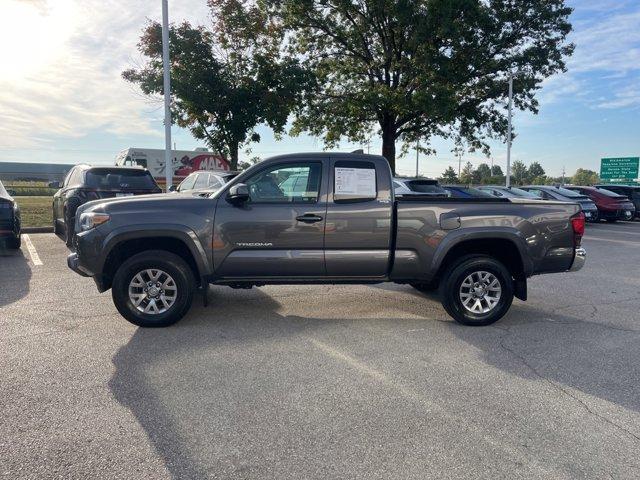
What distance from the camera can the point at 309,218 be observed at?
16.7ft

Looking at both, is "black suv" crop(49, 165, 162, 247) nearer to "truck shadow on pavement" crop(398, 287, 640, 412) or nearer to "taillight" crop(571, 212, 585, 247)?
"truck shadow on pavement" crop(398, 287, 640, 412)

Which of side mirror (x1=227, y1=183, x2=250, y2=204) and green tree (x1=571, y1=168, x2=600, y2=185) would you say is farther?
green tree (x1=571, y1=168, x2=600, y2=185)

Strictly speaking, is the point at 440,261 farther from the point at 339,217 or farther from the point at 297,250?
the point at 297,250

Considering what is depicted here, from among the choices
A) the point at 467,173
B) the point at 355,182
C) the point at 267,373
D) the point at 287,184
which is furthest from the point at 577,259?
the point at 467,173

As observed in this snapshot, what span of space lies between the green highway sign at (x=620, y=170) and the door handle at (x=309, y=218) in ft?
152

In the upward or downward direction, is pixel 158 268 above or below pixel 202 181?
below

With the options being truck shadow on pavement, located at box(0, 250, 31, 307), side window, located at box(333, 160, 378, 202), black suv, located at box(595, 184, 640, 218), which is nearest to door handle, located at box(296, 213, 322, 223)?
side window, located at box(333, 160, 378, 202)

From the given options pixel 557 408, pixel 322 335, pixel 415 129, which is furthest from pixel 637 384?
pixel 415 129

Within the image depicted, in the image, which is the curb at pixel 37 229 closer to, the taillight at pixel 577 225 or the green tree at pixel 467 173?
the taillight at pixel 577 225

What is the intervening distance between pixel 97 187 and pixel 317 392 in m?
7.28

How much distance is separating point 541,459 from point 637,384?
65.3 inches

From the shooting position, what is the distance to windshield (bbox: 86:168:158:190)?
9.12 metres

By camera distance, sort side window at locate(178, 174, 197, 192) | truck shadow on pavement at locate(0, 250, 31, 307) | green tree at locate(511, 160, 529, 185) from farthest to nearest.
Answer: green tree at locate(511, 160, 529, 185) < side window at locate(178, 174, 197, 192) < truck shadow on pavement at locate(0, 250, 31, 307)

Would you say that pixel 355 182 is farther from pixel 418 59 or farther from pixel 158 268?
pixel 418 59
